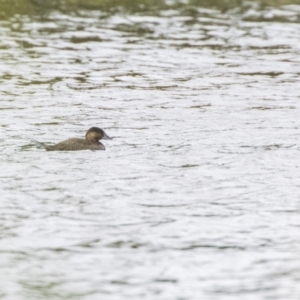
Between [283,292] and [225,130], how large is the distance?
6062mm

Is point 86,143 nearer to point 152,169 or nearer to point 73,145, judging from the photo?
point 73,145

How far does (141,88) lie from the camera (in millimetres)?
17266

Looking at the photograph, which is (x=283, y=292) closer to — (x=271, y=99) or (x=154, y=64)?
(x=271, y=99)

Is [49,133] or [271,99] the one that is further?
[271,99]

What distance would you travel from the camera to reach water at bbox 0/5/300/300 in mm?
8578

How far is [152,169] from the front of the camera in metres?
11.9

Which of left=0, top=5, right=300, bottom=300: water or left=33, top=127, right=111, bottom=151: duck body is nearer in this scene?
left=0, top=5, right=300, bottom=300: water

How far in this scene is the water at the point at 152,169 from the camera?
28.1 feet

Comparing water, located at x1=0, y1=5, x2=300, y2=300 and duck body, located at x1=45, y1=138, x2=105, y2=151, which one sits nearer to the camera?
water, located at x1=0, y1=5, x2=300, y2=300

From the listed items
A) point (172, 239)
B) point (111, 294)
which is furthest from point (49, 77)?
point (111, 294)

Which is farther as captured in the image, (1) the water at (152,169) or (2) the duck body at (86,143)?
(2) the duck body at (86,143)

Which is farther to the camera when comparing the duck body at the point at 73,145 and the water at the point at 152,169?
the duck body at the point at 73,145

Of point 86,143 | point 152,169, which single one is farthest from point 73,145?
point 152,169

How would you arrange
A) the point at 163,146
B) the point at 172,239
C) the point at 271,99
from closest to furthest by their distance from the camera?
the point at 172,239, the point at 163,146, the point at 271,99
